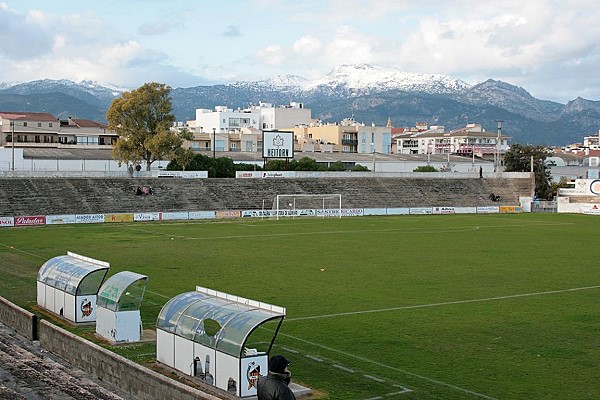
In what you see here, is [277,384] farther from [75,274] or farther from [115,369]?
[75,274]

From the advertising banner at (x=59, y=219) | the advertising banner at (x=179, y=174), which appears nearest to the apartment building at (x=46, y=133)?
the advertising banner at (x=179, y=174)

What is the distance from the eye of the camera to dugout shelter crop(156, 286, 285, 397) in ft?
50.5

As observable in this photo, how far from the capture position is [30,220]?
6162cm

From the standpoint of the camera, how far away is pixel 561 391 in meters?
16.3

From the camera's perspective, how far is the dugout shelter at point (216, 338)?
606 inches

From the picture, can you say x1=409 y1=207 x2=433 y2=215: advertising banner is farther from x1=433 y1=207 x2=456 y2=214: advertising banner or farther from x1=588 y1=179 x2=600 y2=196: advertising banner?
x1=588 y1=179 x2=600 y2=196: advertising banner

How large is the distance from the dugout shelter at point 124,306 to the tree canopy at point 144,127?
6399 cm

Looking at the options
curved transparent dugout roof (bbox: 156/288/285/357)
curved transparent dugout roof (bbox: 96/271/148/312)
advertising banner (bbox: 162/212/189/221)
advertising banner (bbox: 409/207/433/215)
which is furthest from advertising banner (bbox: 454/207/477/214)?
curved transparent dugout roof (bbox: 156/288/285/357)

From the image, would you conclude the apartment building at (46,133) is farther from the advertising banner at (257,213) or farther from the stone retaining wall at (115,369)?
the stone retaining wall at (115,369)

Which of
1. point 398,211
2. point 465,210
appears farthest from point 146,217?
point 465,210

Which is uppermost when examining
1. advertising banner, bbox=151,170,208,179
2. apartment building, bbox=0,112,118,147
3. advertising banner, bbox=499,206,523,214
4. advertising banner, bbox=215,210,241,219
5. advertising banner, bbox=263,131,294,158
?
apartment building, bbox=0,112,118,147

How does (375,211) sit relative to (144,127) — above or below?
below

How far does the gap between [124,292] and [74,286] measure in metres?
3.56

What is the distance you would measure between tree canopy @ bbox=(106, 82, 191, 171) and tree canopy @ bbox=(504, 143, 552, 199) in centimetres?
5175
